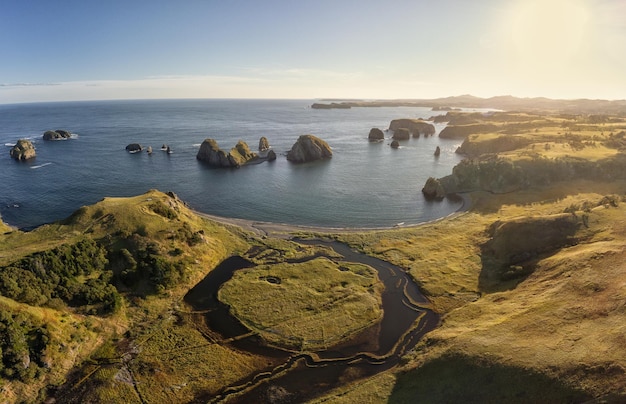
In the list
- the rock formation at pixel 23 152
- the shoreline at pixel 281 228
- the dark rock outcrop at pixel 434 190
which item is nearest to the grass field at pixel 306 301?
the shoreline at pixel 281 228

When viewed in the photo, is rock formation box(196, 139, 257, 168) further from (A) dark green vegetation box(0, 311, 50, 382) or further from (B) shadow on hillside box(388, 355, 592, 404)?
(B) shadow on hillside box(388, 355, 592, 404)

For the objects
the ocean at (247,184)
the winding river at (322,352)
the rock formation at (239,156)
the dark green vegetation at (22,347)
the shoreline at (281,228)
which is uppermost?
the rock formation at (239,156)

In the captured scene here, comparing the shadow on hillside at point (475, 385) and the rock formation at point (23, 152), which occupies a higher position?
the rock formation at point (23, 152)

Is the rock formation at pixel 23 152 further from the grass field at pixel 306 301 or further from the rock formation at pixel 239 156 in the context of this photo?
the grass field at pixel 306 301

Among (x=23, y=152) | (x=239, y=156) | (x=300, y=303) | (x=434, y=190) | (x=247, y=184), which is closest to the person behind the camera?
(x=300, y=303)

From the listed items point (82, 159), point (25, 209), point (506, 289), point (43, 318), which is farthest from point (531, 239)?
point (82, 159)

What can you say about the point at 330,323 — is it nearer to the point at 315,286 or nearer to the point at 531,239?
the point at 315,286

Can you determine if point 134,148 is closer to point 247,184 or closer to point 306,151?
point 306,151

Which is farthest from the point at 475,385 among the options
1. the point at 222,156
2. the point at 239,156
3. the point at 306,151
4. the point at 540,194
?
the point at 239,156
